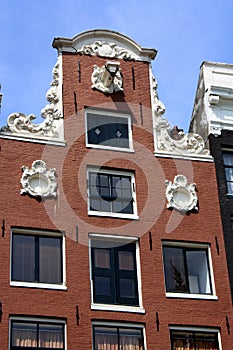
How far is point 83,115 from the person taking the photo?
2752 centimetres

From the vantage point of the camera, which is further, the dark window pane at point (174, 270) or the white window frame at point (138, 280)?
the dark window pane at point (174, 270)

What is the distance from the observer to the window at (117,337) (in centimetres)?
2381

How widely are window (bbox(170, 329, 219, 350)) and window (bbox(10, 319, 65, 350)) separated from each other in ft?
11.9

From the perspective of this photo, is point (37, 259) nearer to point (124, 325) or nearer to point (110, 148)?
point (124, 325)

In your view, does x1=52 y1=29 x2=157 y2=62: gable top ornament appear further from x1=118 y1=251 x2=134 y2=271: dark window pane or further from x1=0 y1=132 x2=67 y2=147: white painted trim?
x1=118 y1=251 x2=134 y2=271: dark window pane

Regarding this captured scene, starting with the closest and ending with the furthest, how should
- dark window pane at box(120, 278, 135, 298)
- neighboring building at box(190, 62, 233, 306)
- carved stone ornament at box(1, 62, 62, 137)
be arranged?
dark window pane at box(120, 278, 135, 298) → carved stone ornament at box(1, 62, 62, 137) → neighboring building at box(190, 62, 233, 306)

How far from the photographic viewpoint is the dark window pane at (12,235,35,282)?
79.0 feet

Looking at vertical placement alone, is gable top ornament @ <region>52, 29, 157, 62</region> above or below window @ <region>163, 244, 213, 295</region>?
above

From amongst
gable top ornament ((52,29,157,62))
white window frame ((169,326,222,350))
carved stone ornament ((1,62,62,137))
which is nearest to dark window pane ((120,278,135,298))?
white window frame ((169,326,222,350))

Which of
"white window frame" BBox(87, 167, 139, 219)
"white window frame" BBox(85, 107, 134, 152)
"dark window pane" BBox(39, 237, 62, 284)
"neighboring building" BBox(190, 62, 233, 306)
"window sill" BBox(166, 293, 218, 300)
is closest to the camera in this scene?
"dark window pane" BBox(39, 237, 62, 284)

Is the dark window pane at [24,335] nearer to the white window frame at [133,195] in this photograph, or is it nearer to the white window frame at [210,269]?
the white window frame at [133,195]

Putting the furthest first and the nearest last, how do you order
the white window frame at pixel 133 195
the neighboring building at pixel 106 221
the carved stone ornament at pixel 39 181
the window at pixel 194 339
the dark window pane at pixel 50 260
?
the white window frame at pixel 133 195
the carved stone ornament at pixel 39 181
the window at pixel 194 339
the dark window pane at pixel 50 260
the neighboring building at pixel 106 221

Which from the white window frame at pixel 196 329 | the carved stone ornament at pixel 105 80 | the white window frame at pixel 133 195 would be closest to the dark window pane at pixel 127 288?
the white window frame at pixel 196 329

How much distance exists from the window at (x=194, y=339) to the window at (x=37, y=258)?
3960mm
